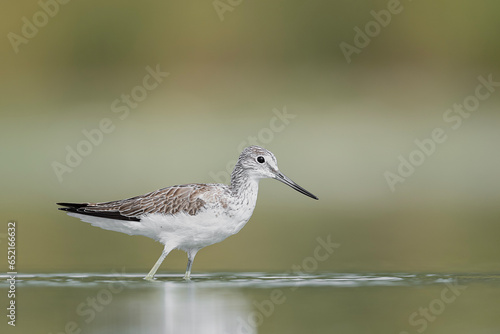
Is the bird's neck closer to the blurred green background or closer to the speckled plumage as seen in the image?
the speckled plumage

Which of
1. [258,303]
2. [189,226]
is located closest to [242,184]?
[189,226]

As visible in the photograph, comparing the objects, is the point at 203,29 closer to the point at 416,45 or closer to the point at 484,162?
the point at 416,45

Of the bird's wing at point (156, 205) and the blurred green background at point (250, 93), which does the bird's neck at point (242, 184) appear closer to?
the bird's wing at point (156, 205)

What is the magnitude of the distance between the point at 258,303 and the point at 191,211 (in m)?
2.34

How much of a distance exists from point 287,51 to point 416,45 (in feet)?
11.2

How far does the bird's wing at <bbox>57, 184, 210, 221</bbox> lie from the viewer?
13.2 meters

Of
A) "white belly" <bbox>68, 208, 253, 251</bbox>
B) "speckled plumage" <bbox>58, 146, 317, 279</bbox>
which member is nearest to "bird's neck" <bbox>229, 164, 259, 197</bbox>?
"speckled plumage" <bbox>58, 146, 317, 279</bbox>

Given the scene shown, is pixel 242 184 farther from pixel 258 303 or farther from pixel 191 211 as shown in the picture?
pixel 258 303

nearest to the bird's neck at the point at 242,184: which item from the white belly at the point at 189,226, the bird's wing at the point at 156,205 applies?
the white belly at the point at 189,226

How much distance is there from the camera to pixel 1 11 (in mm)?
28469

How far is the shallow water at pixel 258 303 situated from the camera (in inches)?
394

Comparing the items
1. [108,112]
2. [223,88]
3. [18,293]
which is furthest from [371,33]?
[18,293]

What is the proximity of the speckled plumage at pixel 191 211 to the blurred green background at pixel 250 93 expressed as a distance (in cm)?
988

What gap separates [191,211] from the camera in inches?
517
